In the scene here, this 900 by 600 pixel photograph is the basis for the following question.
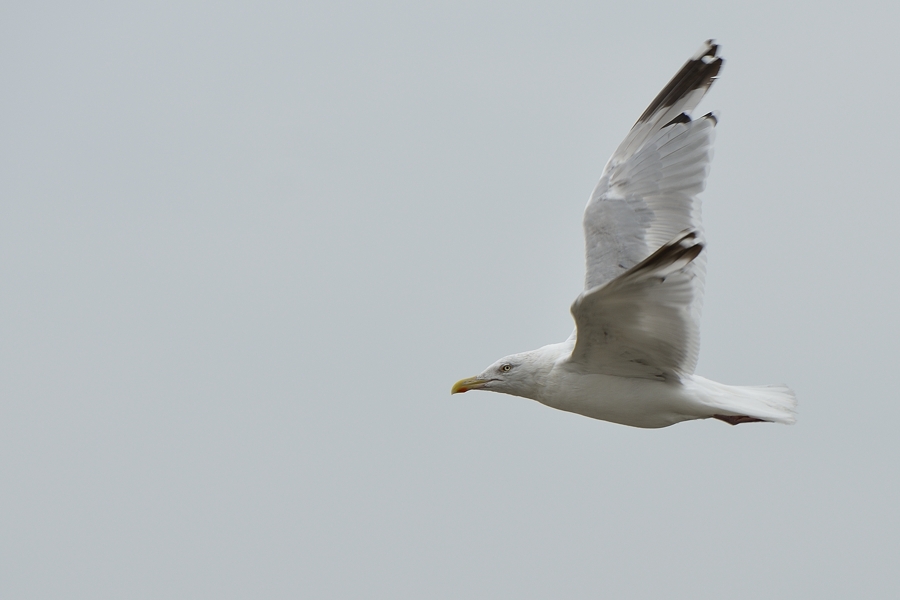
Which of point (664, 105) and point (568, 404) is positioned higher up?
point (664, 105)

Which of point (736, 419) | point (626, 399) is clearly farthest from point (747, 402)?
point (626, 399)

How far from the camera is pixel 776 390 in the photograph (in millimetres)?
8281

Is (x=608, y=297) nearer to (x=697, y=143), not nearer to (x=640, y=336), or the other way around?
(x=640, y=336)

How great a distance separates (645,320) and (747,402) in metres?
1.28

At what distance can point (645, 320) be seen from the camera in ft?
23.2

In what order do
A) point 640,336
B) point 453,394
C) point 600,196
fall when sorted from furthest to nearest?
point 600,196
point 453,394
point 640,336

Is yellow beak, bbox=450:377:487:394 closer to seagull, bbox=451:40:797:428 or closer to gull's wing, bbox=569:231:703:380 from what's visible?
seagull, bbox=451:40:797:428

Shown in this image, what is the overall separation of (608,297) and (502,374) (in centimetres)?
166

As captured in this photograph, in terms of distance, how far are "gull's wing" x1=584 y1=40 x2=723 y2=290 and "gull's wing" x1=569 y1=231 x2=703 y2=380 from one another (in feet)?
3.63

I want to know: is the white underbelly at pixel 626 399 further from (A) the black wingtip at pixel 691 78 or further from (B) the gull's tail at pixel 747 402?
(A) the black wingtip at pixel 691 78

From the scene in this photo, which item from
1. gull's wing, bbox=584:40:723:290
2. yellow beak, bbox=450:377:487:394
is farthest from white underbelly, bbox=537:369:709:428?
gull's wing, bbox=584:40:723:290

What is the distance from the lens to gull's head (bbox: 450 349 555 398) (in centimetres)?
803

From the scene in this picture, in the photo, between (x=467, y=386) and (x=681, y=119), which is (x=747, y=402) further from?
(x=681, y=119)

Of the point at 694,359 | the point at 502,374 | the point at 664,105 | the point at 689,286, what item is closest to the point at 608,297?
the point at 689,286
